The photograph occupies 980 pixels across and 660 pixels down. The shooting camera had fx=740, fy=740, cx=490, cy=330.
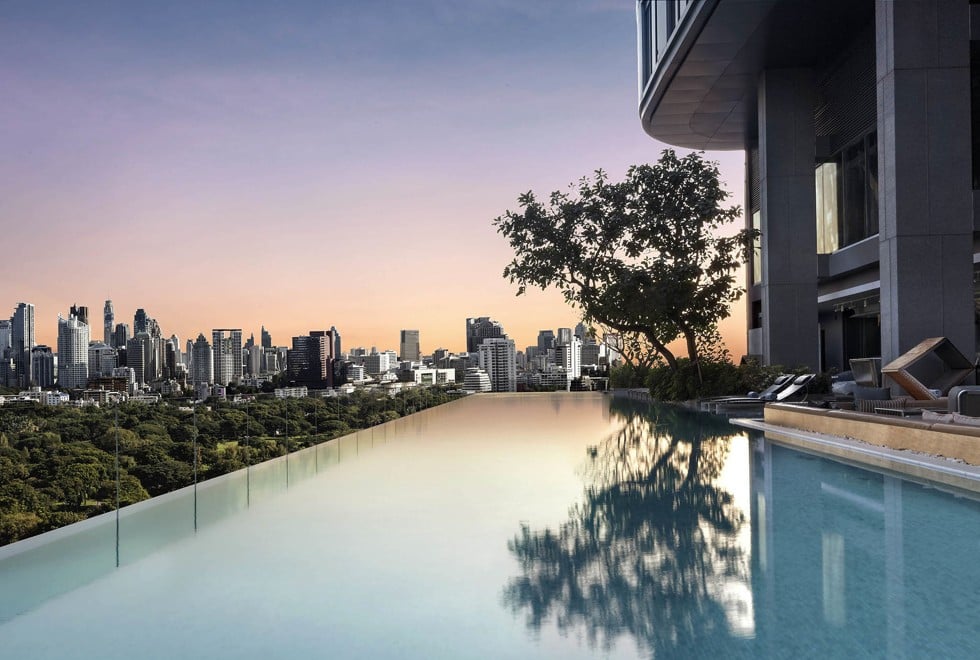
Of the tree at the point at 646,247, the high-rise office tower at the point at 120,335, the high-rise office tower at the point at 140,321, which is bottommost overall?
the high-rise office tower at the point at 120,335

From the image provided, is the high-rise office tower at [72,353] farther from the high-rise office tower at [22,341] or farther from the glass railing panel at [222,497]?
the glass railing panel at [222,497]

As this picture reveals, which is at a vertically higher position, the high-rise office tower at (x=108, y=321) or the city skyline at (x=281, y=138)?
the city skyline at (x=281, y=138)

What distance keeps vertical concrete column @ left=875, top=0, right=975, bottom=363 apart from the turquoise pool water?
6.53 meters

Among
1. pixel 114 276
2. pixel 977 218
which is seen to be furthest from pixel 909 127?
pixel 114 276

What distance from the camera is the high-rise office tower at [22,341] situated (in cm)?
1115

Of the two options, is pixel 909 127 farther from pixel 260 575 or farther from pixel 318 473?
pixel 260 575

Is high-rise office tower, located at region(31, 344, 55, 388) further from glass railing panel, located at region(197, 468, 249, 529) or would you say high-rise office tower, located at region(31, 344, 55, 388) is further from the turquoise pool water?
the turquoise pool water

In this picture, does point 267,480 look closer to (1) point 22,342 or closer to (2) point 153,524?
(2) point 153,524

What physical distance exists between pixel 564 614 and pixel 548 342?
39494 mm

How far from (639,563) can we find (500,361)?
30510 millimetres

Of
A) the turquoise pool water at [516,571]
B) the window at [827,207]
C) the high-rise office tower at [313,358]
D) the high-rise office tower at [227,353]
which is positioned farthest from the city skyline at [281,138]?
the turquoise pool water at [516,571]

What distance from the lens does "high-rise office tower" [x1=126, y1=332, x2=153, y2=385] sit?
1230cm

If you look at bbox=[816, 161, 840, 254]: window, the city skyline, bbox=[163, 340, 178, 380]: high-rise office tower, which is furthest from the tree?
bbox=[163, 340, 178, 380]: high-rise office tower

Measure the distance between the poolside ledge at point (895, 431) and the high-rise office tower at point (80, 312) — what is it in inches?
628
